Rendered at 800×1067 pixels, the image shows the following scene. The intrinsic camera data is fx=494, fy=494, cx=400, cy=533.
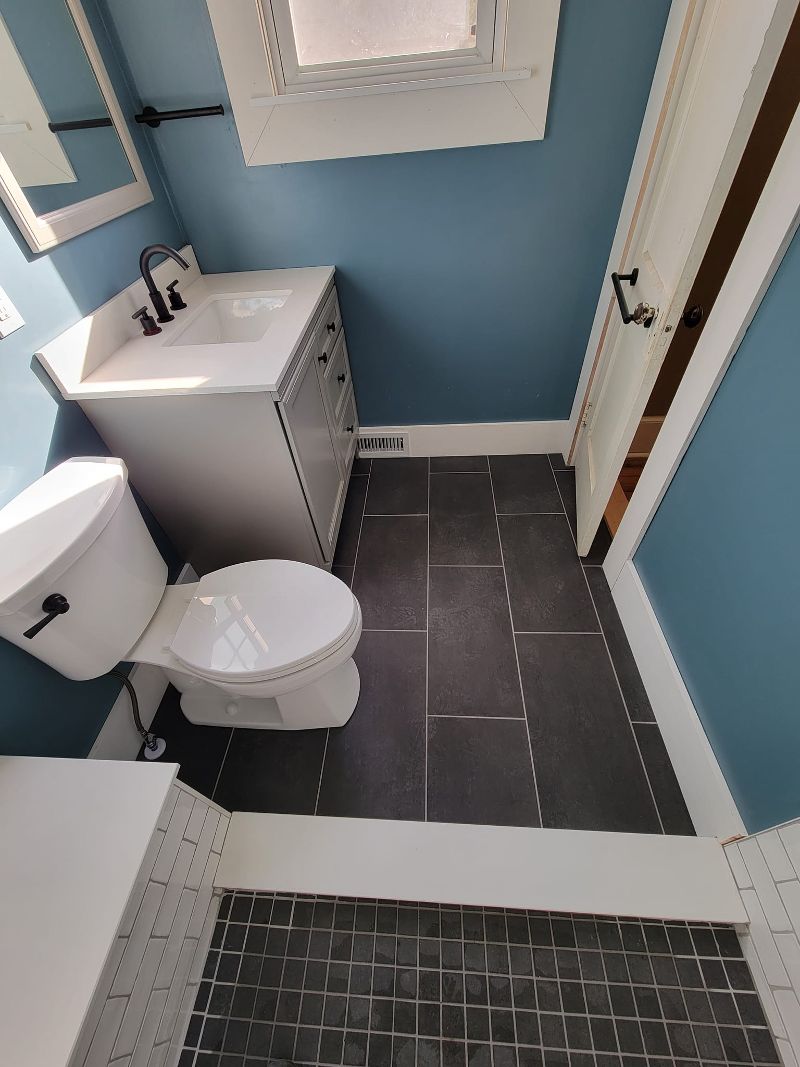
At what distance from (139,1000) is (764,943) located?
1.23 meters

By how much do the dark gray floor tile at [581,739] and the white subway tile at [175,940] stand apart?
860mm

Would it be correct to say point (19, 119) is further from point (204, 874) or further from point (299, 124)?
point (204, 874)

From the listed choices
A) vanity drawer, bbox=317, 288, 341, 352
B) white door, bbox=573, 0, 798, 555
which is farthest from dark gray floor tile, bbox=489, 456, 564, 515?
vanity drawer, bbox=317, 288, 341, 352

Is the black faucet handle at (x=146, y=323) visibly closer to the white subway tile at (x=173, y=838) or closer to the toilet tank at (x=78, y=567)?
the toilet tank at (x=78, y=567)

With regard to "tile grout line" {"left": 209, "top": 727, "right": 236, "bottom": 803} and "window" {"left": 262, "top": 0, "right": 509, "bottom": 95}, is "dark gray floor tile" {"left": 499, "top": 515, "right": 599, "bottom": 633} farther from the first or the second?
"window" {"left": 262, "top": 0, "right": 509, "bottom": 95}

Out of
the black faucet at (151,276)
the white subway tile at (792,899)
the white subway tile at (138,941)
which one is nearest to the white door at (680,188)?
the white subway tile at (792,899)

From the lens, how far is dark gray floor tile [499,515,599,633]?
1698 millimetres

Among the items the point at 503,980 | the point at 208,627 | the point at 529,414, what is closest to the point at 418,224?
the point at 529,414

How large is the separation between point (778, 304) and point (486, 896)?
1384mm

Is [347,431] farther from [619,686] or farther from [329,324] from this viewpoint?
[619,686]

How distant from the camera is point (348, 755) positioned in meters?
1.43

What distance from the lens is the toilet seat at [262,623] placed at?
118 cm

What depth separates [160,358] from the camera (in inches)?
55.2

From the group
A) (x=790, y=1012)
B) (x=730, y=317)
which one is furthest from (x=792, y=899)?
(x=730, y=317)
